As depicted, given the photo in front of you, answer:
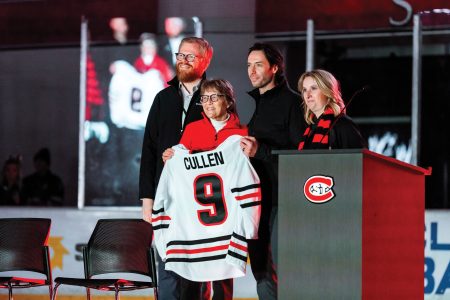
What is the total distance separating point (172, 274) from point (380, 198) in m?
2.01

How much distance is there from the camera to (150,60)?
998cm

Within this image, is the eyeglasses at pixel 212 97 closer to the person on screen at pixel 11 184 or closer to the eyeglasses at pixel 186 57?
the eyeglasses at pixel 186 57

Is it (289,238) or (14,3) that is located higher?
(14,3)

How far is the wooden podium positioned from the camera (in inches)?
168

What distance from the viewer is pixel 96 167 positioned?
32.8 ft

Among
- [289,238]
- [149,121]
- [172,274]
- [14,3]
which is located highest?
[14,3]

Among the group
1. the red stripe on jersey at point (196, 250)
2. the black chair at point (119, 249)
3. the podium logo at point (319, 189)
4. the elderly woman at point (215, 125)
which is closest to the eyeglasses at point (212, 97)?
the elderly woman at point (215, 125)

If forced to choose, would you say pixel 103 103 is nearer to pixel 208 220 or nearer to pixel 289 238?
pixel 208 220

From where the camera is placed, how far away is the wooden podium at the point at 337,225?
4.26 metres

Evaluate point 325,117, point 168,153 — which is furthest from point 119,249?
point 325,117

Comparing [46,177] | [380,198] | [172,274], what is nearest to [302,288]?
[380,198]

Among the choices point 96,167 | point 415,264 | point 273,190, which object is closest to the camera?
point 415,264

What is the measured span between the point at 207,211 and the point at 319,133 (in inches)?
44.9

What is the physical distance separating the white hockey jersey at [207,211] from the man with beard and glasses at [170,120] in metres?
0.18
